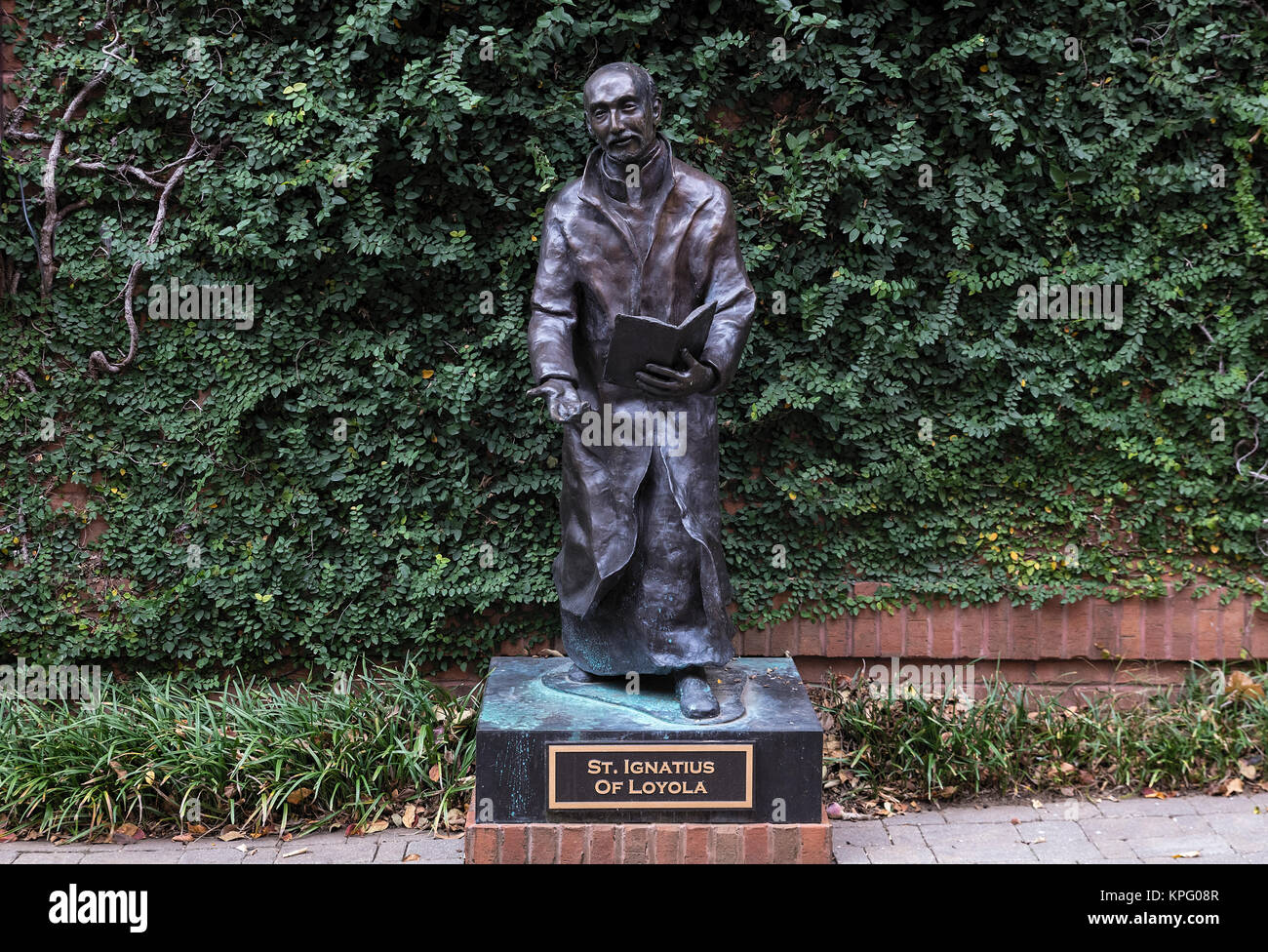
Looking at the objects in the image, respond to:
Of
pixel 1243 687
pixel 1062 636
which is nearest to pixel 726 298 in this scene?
pixel 1062 636

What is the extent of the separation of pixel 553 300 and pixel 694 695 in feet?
4.70

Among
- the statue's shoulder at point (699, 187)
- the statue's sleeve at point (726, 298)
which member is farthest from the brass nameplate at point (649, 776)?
the statue's shoulder at point (699, 187)

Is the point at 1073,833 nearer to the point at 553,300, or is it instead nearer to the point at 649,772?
the point at 649,772

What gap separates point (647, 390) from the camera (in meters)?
3.90

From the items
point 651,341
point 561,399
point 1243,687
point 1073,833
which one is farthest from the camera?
point 1243,687

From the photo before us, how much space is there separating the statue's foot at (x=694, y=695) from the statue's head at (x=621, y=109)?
1.77 metres

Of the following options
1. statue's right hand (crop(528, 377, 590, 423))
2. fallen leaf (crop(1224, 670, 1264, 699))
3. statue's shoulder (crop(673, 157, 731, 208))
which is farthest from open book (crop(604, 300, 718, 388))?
fallen leaf (crop(1224, 670, 1264, 699))

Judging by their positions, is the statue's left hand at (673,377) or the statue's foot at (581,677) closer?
the statue's left hand at (673,377)

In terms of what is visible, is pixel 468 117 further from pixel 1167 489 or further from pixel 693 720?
pixel 1167 489

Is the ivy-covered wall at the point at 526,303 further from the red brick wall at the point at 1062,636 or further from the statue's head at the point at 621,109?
the statue's head at the point at 621,109

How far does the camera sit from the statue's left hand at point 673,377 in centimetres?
383

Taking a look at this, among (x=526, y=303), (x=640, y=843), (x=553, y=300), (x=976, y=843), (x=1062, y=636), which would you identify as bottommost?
(x=976, y=843)

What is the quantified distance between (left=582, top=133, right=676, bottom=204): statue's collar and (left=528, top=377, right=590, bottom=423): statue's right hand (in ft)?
2.13

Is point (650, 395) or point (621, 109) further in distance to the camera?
point (650, 395)
